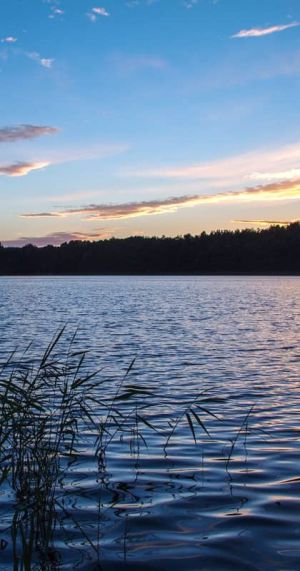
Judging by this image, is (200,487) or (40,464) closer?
(40,464)

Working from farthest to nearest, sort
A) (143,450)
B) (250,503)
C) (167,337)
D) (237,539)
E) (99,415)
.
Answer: (167,337)
(99,415)
(143,450)
(250,503)
(237,539)

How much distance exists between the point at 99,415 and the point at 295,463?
16.8 ft

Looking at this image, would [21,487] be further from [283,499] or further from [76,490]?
[283,499]

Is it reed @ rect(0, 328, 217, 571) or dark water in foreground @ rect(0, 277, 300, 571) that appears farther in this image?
dark water in foreground @ rect(0, 277, 300, 571)

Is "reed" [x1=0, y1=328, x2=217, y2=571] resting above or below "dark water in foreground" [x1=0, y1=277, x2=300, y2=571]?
above

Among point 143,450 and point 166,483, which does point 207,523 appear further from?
point 143,450

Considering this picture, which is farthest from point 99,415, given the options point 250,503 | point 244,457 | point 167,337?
point 167,337

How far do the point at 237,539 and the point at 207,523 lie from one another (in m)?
0.62

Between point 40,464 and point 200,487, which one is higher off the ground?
point 40,464

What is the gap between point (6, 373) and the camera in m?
18.7

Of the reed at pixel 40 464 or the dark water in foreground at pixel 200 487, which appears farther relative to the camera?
the dark water in foreground at pixel 200 487

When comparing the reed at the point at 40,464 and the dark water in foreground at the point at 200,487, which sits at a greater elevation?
the reed at the point at 40,464

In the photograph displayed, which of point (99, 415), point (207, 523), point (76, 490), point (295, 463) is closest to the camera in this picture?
point (207, 523)

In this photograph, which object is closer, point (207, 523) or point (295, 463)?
point (207, 523)
